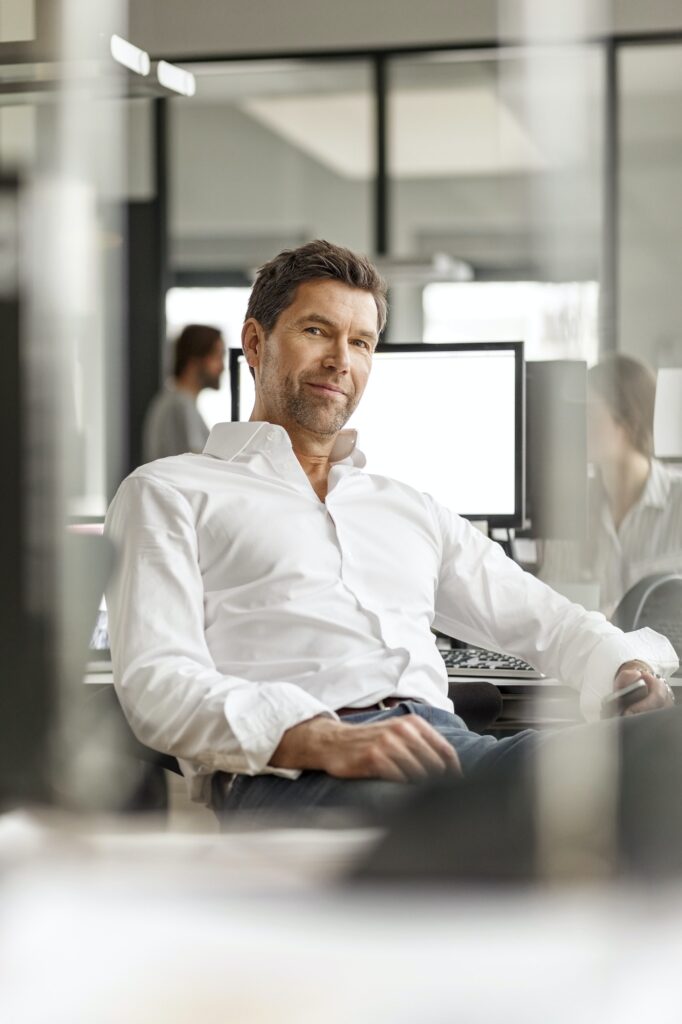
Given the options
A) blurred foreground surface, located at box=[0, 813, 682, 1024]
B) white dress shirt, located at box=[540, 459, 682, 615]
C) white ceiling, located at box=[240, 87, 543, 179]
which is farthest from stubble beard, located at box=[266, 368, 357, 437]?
white ceiling, located at box=[240, 87, 543, 179]

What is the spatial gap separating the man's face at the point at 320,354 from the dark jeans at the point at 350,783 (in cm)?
29

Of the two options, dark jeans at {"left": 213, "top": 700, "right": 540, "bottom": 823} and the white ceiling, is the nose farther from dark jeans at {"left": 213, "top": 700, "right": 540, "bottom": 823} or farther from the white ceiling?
the white ceiling

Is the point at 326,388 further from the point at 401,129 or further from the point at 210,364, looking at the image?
the point at 401,129

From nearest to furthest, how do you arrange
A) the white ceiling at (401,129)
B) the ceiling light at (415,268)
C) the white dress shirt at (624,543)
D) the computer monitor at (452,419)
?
the white dress shirt at (624,543)
the computer monitor at (452,419)
the ceiling light at (415,268)
the white ceiling at (401,129)

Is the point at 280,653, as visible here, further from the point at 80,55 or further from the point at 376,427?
the point at 80,55

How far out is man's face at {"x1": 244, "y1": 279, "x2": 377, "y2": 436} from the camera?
1216mm

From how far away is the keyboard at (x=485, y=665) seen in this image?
130 cm

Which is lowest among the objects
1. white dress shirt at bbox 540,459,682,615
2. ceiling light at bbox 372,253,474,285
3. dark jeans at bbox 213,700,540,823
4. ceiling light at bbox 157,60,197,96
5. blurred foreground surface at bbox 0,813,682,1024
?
dark jeans at bbox 213,700,540,823

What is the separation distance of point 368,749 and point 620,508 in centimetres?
35

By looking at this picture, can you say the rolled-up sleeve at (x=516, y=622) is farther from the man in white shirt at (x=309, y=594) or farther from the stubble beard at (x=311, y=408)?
the stubble beard at (x=311, y=408)

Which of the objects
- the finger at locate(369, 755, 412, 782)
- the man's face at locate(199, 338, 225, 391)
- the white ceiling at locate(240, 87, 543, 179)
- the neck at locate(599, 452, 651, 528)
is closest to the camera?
the neck at locate(599, 452, 651, 528)

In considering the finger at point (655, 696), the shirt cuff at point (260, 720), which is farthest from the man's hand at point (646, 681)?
the shirt cuff at point (260, 720)

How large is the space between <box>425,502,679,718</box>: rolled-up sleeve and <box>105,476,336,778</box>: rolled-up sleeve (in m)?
0.26

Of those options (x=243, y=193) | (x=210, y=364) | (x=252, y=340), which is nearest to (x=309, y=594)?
(x=252, y=340)
